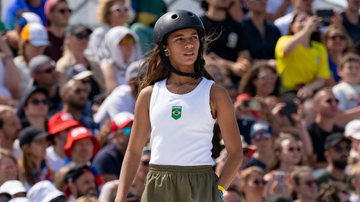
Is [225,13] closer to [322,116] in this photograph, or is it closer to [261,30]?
[261,30]

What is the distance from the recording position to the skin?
7121mm

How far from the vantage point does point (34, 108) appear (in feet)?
39.7

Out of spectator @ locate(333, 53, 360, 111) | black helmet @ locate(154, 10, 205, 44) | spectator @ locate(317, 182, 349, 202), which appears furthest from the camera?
spectator @ locate(333, 53, 360, 111)

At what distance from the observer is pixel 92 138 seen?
1191 centimetres

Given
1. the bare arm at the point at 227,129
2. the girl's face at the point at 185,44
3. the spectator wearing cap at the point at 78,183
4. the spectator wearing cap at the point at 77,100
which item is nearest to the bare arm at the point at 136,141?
the girl's face at the point at 185,44

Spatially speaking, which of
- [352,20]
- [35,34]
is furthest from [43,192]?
[352,20]

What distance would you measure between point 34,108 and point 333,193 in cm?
316

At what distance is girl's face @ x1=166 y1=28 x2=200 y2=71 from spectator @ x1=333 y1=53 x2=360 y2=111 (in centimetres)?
728

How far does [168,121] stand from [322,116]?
22.4ft

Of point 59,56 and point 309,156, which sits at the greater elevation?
point 59,56

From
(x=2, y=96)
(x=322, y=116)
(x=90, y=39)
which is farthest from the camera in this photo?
(x=90, y=39)

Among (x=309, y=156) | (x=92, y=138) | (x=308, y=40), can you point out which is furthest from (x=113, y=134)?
(x=308, y=40)

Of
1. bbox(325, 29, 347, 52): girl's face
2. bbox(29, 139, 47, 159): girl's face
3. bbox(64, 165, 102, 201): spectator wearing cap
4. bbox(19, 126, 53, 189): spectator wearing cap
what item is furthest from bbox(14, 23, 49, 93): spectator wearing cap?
bbox(325, 29, 347, 52): girl's face

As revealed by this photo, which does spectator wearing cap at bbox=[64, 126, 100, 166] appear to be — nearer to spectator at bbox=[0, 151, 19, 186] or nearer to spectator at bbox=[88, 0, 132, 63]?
spectator at bbox=[0, 151, 19, 186]
